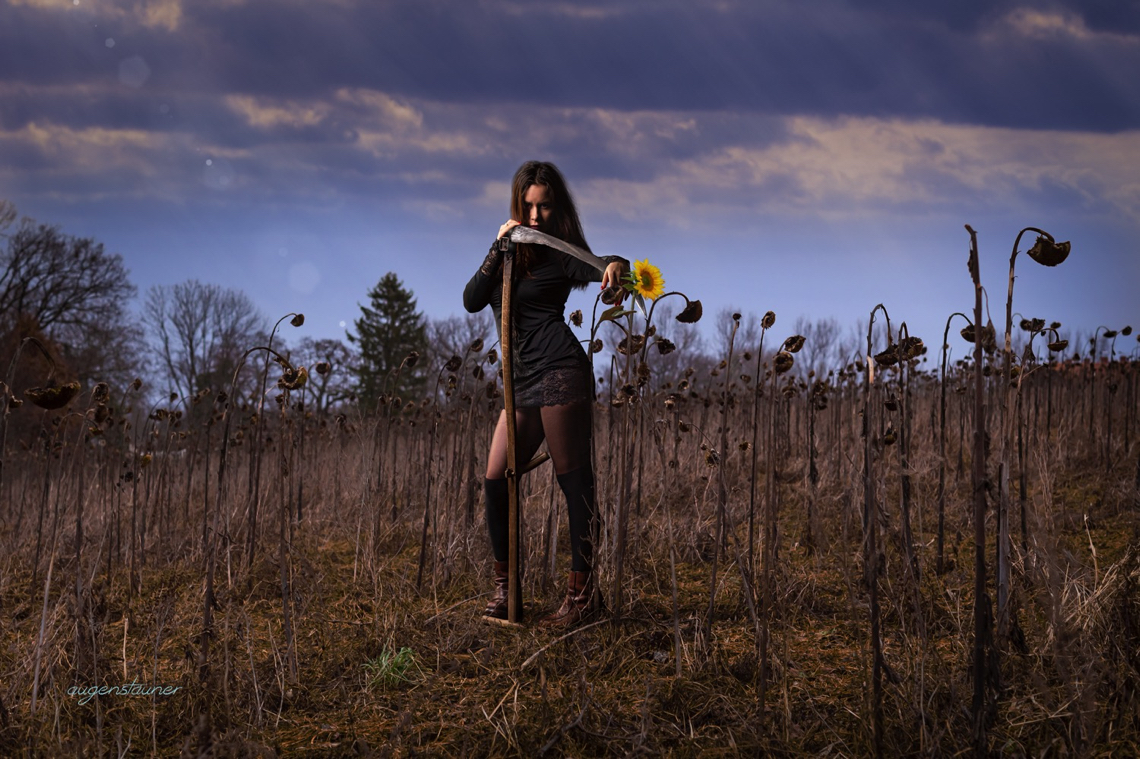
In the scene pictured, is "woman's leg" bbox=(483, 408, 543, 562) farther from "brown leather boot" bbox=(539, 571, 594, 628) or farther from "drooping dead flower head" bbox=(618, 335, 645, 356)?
"drooping dead flower head" bbox=(618, 335, 645, 356)

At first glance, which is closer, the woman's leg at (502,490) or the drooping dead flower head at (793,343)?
the drooping dead flower head at (793,343)

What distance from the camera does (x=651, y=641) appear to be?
2.99 m

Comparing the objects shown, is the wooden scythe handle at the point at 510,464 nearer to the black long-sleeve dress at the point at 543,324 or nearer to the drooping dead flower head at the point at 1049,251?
the black long-sleeve dress at the point at 543,324

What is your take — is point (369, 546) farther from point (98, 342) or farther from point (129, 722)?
point (98, 342)

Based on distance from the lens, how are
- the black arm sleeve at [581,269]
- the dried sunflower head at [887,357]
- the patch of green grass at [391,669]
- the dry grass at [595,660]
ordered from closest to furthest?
the dry grass at [595,660] → the dried sunflower head at [887,357] → the patch of green grass at [391,669] → the black arm sleeve at [581,269]

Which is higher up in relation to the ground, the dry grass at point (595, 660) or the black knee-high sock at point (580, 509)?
the black knee-high sock at point (580, 509)

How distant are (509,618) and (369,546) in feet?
3.36

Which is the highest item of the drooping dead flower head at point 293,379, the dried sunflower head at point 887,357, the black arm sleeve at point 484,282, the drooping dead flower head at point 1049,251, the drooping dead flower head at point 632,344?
the black arm sleeve at point 484,282

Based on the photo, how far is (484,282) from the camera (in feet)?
11.0

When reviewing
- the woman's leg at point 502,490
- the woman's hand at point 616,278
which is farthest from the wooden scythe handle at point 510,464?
the woman's hand at point 616,278

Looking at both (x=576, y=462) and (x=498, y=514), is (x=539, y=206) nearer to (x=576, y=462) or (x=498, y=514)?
(x=576, y=462)

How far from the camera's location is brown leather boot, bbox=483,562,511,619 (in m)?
3.34

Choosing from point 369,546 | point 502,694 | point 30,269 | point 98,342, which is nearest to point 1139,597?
point 502,694

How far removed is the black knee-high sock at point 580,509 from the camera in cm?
319
